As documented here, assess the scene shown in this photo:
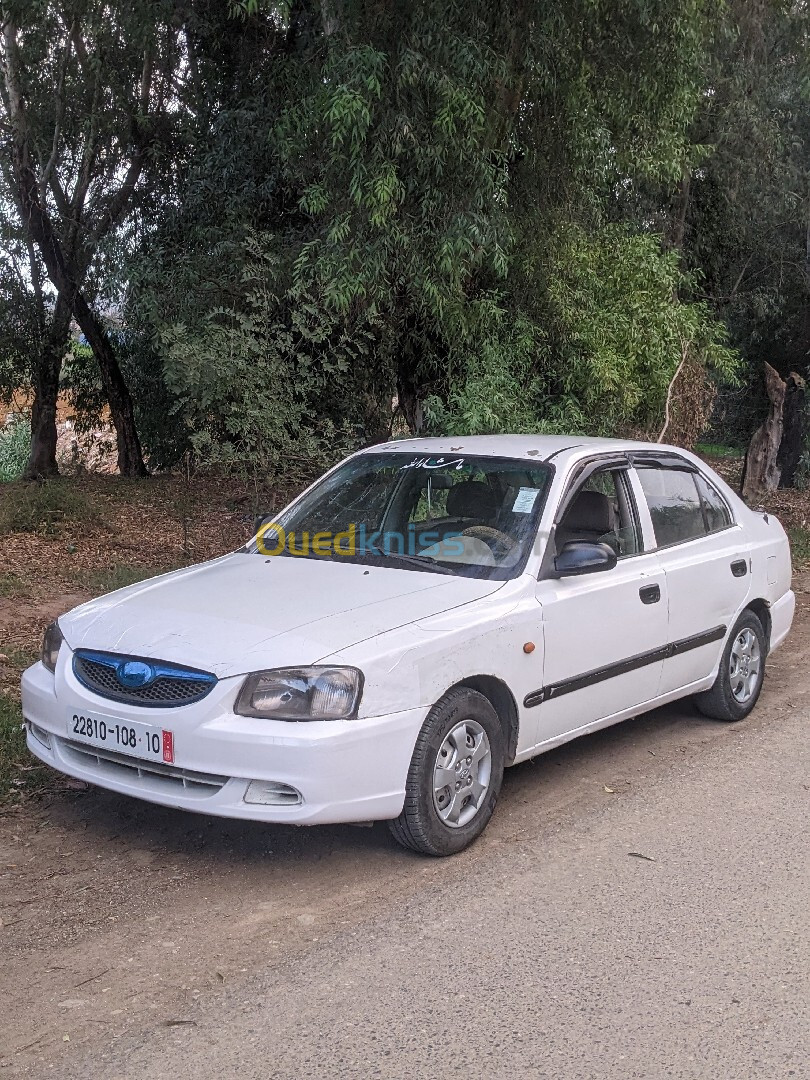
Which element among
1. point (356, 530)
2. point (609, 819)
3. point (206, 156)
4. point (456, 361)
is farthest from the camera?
point (206, 156)

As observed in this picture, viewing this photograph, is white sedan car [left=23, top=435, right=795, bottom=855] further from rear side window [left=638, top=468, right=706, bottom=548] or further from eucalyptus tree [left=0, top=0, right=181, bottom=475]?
eucalyptus tree [left=0, top=0, right=181, bottom=475]

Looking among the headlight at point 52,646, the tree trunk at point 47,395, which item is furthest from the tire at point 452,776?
the tree trunk at point 47,395

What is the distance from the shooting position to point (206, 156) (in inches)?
515

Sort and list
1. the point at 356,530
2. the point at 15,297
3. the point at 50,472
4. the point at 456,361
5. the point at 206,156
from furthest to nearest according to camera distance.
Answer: the point at 50,472, the point at 15,297, the point at 206,156, the point at 456,361, the point at 356,530

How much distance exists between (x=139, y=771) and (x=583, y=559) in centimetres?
211

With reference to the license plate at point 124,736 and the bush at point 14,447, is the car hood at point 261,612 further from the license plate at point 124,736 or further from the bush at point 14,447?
the bush at point 14,447

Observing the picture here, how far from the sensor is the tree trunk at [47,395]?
16.7 m

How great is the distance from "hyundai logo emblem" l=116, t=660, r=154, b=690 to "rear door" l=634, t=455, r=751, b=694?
2709mm

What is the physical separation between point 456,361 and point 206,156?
13.1 feet

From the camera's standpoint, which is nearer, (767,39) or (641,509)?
(641,509)

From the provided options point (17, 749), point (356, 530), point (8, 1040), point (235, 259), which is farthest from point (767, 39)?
point (8, 1040)

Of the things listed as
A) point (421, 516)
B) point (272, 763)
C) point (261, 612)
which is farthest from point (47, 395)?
point (272, 763)

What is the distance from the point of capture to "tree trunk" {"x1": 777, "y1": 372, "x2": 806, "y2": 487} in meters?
17.5

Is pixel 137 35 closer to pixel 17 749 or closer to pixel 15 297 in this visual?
pixel 15 297
